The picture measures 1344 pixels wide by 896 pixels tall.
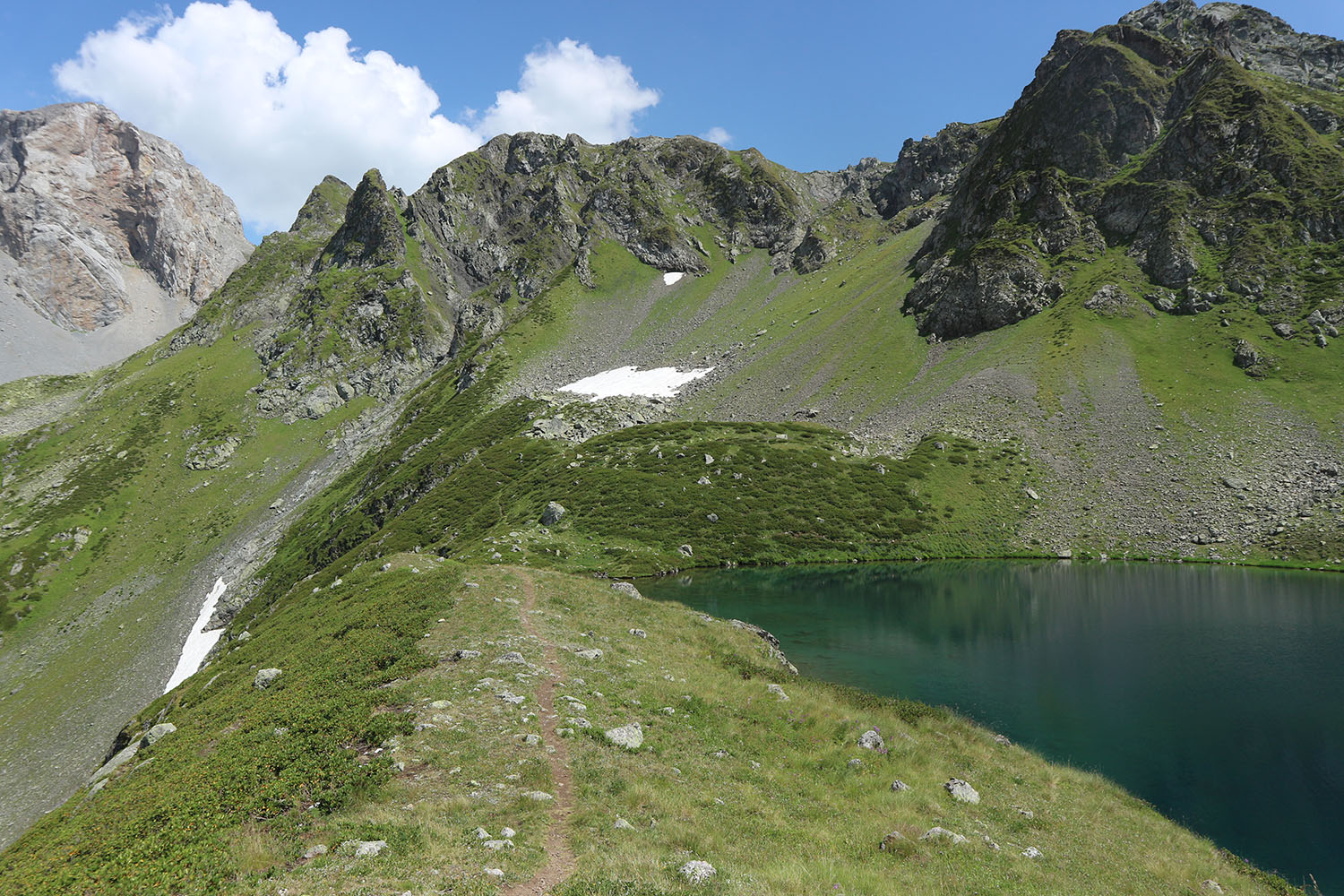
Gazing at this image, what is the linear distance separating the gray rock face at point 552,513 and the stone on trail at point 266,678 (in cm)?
4610

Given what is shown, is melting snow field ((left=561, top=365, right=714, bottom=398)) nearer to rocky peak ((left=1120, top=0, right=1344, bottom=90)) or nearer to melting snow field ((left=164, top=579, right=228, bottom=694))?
melting snow field ((left=164, top=579, right=228, bottom=694))

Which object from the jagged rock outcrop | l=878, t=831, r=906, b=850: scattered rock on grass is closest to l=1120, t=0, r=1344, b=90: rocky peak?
the jagged rock outcrop

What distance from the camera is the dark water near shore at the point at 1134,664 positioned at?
70.2 ft

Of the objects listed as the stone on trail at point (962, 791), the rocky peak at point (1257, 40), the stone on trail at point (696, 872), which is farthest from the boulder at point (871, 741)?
the rocky peak at point (1257, 40)

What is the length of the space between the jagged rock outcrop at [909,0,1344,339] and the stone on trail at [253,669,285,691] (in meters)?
127

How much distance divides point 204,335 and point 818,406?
21079 centimetres

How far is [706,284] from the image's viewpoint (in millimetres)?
188750

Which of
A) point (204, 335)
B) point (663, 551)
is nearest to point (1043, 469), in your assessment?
point (663, 551)

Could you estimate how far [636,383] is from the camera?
134m

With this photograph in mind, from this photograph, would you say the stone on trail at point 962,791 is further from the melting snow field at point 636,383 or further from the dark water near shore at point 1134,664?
the melting snow field at point 636,383

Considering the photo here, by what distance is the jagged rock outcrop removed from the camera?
9856 cm

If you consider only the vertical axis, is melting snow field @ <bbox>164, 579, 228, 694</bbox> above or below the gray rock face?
below

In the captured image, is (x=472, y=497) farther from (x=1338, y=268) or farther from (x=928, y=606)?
(x=1338, y=268)

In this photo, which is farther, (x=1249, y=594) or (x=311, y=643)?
(x=1249, y=594)
